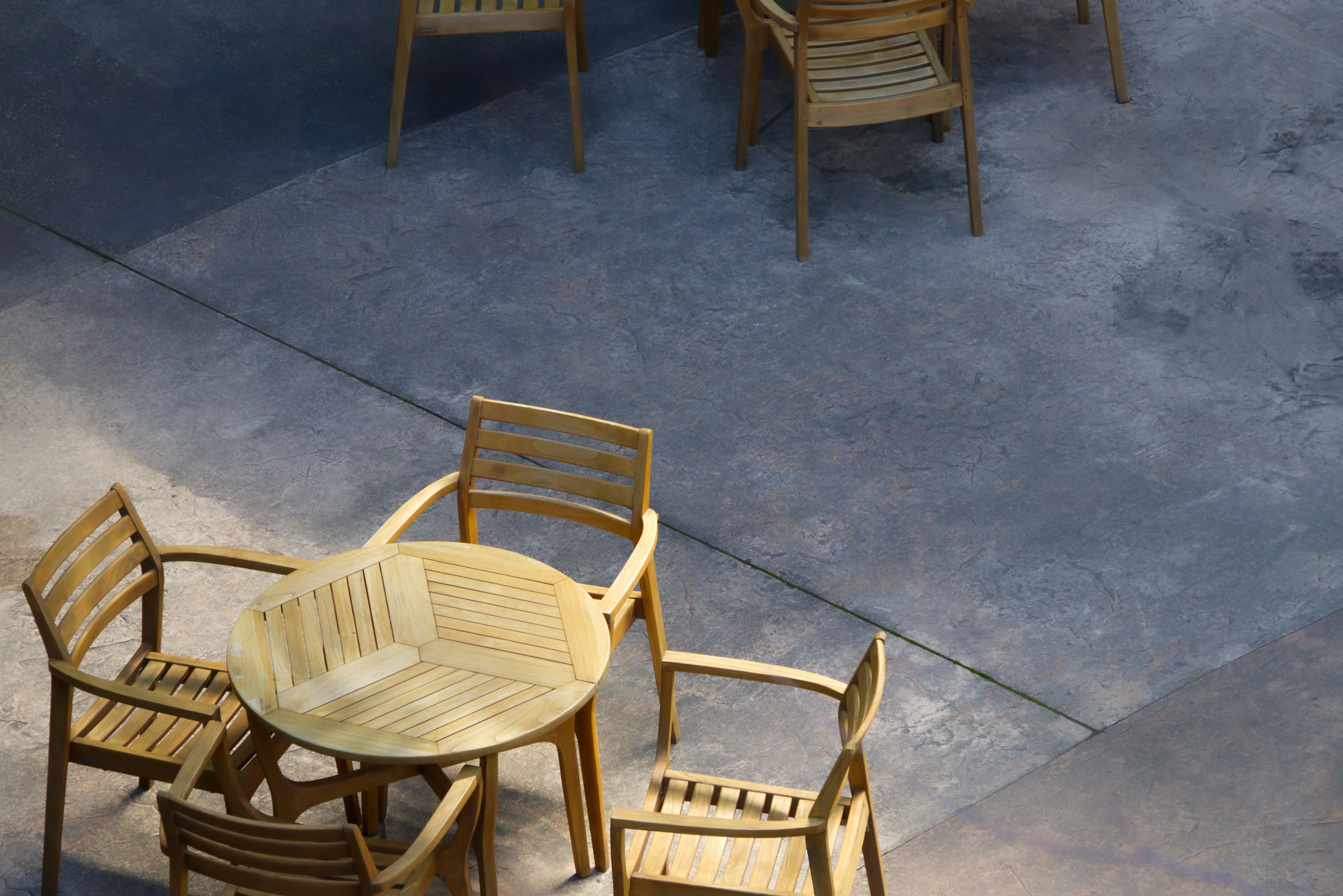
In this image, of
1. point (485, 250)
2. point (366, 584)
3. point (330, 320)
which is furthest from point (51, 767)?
point (485, 250)

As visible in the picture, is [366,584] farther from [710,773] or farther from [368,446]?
[368,446]

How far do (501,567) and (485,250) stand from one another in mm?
2590

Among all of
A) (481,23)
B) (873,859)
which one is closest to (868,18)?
(481,23)

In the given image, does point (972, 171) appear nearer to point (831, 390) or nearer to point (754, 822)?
point (831, 390)

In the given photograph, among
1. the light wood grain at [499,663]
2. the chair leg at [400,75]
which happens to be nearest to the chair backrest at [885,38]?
the chair leg at [400,75]

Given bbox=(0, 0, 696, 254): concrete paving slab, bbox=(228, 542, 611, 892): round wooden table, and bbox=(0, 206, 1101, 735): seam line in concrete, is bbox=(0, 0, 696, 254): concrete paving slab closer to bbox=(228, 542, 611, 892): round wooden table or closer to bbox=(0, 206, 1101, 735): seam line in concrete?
bbox=(0, 206, 1101, 735): seam line in concrete

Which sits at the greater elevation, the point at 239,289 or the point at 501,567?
the point at 501,567

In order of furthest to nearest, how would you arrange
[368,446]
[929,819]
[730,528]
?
1. [368,446]
2. [730,528]
3. [929,819]

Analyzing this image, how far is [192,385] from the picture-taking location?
4.96 meters

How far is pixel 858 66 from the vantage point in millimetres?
5629

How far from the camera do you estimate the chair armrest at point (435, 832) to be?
257 centimetres

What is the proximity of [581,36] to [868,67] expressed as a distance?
1.59 meters

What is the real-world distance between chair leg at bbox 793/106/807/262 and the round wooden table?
2.56 m

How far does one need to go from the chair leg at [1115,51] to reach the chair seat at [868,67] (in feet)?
3.06
